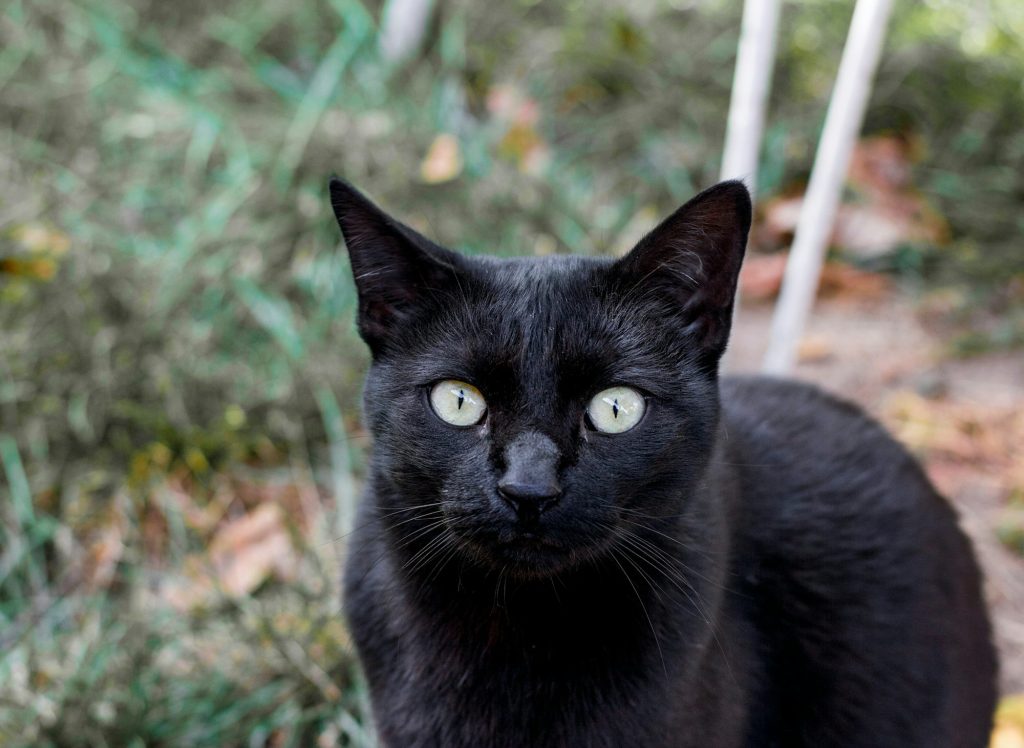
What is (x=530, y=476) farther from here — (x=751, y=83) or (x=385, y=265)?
(x=751, y=83)

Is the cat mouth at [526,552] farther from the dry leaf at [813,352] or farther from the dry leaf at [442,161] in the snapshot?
the dry leaf at [442,161]

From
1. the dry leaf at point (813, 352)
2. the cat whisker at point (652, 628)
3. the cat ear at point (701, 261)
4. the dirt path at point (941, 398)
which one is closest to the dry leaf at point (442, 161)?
the dirt path at point (941, 398)

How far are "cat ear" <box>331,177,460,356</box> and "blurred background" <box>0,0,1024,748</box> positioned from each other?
69 cm

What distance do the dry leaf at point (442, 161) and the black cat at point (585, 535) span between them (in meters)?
1.97

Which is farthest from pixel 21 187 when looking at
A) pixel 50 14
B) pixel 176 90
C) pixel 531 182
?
pixel 531 182

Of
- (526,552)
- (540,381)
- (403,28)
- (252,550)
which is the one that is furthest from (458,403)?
(403,28)

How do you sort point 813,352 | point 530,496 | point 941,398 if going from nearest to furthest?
point 530,496, point 941,398, point 813,352

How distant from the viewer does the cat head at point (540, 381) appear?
4.17 ft

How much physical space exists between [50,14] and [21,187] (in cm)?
122

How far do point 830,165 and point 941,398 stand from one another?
3.18ft

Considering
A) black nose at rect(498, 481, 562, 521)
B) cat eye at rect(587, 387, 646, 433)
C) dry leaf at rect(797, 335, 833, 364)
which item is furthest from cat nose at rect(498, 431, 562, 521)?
dry leaf at rect(797, 335, 833, 364)

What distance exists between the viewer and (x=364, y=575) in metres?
1.58

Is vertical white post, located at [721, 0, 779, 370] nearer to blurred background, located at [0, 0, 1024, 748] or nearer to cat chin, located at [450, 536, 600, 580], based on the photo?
blurred background, located at [0, 0, 1024, 748]

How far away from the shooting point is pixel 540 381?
1.31 m
